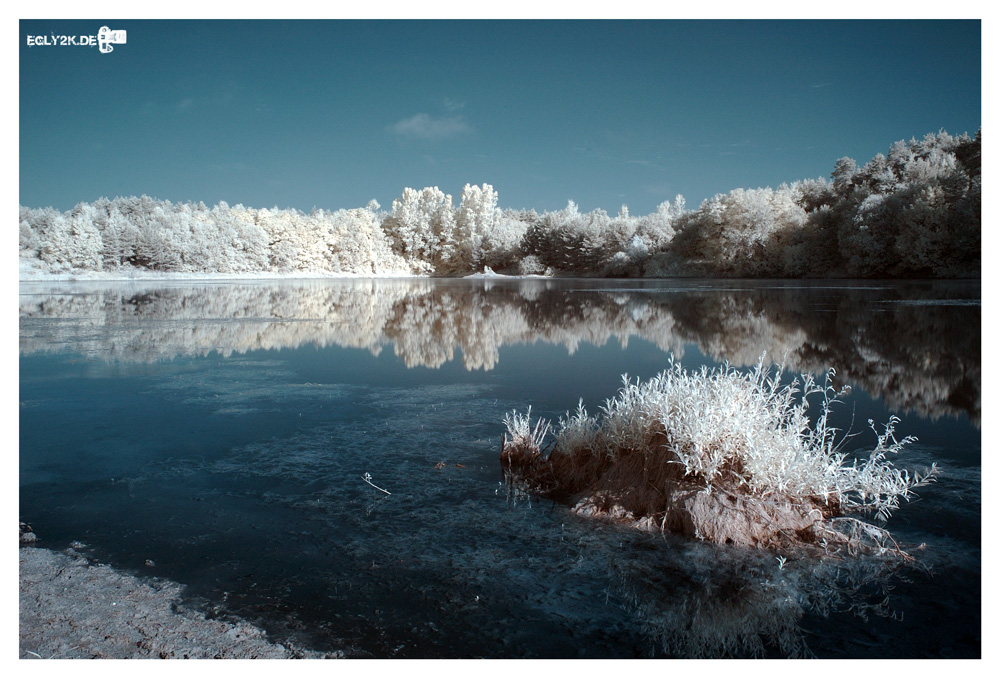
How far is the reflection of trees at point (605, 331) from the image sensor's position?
9266mm

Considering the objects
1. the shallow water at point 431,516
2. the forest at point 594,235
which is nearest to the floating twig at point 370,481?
the shallow water at point 431,516

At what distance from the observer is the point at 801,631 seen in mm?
2926

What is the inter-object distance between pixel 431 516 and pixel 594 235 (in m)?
57.2

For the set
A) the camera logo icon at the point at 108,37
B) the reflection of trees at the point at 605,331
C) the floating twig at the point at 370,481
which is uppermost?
the camera logo icon at the point at 108,37

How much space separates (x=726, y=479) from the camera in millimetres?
4012

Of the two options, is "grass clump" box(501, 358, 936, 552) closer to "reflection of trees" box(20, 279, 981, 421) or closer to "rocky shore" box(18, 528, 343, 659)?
"rocky shore" box(18, 528, 343, 659)

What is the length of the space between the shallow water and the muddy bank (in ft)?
0.41

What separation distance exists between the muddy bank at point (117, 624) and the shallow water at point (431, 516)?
0.12 metres

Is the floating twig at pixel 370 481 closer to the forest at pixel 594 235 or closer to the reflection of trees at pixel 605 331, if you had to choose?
the reflection of trees at pixel 605 331

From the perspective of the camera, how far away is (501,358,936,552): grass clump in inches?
150

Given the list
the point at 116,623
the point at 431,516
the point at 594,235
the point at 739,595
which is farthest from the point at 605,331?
the point at 594,235

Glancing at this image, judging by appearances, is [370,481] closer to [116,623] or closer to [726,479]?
[116,623]

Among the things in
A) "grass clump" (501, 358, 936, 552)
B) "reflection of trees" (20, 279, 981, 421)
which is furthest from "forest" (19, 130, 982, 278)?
"grass clump" (501, 358, 936, 552)

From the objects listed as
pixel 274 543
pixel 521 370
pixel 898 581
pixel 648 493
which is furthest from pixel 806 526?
pixel 521 370
